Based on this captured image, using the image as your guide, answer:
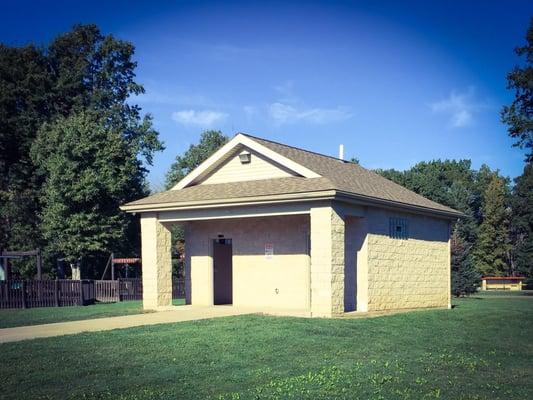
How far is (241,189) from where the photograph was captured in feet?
62.6

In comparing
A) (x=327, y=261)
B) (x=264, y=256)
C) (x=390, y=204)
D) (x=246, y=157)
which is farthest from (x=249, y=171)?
(x=327, y=261)

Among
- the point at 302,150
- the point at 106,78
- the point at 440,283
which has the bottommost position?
the point at 440,283

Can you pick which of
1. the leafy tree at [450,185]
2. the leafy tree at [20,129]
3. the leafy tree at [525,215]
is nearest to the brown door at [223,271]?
the leafy tree at [20,129]

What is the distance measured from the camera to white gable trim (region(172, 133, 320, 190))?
1862cm

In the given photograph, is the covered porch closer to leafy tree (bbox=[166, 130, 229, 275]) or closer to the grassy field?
the grassy field

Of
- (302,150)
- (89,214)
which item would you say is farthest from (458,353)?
(89,214)

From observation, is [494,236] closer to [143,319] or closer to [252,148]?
[252,148]

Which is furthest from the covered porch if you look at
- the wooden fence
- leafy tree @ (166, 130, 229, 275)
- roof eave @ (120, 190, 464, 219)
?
leafy tree @ (166, 130, 229, 275)

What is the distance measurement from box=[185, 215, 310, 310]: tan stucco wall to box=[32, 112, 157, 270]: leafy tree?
12.2 meters

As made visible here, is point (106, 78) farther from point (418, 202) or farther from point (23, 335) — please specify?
point (23, 335)

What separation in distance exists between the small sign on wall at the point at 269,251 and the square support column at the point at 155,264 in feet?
10.9

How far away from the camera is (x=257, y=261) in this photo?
803 inches

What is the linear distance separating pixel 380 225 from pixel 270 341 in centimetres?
833

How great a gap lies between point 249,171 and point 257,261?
9.62ft
